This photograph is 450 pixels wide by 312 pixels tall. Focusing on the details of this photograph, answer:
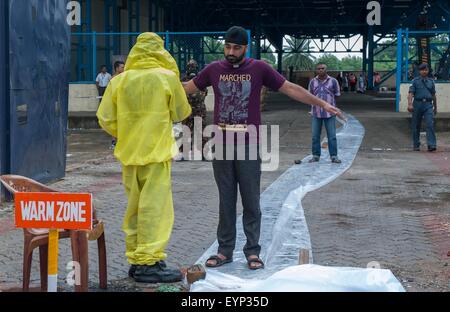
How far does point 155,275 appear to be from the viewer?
5086 mm

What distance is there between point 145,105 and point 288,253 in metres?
1.94

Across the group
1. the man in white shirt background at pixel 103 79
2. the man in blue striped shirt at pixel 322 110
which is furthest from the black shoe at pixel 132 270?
the man in white shirt background at pixel 103 79

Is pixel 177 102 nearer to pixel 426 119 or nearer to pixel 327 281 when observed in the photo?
pixel 327 281

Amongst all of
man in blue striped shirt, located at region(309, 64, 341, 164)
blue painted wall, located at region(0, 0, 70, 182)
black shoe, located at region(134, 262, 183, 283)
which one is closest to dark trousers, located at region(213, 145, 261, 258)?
black shoe, located at region(134, 262, 183, 283)

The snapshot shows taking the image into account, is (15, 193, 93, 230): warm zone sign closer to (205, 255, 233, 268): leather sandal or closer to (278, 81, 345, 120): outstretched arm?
(205, 255, 233, 268): leather sandal

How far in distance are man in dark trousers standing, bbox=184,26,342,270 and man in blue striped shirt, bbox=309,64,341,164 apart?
19.5ft

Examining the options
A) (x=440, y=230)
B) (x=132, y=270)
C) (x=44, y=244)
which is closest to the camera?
(x=44, y=244)

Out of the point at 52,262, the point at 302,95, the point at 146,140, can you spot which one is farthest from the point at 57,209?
the point at 302,95

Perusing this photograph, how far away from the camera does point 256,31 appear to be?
41.7 meters

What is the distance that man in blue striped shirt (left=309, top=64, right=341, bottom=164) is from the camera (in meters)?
11.5

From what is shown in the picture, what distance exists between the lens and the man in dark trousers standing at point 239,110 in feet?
17.6

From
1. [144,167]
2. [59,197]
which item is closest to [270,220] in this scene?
[144,167]

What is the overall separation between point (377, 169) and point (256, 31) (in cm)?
3122

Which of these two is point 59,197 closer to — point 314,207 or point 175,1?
point 314,207
